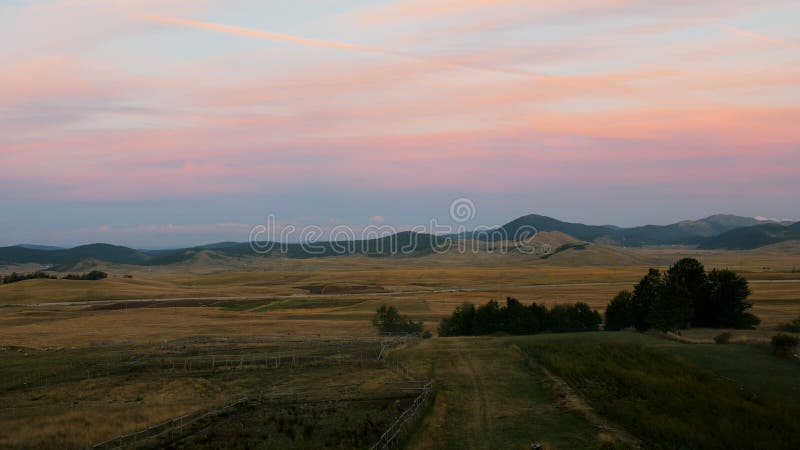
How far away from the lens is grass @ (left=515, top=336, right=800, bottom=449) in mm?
25000

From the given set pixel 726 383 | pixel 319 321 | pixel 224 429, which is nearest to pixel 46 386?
pixel 224 429

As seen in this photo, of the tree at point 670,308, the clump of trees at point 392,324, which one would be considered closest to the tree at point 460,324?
the clump of trees at point 392,324

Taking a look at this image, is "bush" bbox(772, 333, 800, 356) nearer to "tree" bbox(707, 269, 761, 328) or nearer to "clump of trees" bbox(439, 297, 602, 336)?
"tree" bbox(707, 269, 761, 328)

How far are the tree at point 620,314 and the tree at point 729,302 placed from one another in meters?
8.17

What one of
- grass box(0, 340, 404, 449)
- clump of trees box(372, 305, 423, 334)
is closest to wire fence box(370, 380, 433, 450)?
grass box(0, 340, 404, 449)

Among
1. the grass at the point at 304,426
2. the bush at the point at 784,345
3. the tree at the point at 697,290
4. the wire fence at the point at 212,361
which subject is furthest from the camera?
the tree at the point at 697,290

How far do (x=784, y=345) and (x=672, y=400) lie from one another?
17.0m

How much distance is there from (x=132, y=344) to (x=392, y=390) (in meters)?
37.5

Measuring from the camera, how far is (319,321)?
89.2 meters

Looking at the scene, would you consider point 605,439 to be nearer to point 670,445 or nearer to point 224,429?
point 670,445

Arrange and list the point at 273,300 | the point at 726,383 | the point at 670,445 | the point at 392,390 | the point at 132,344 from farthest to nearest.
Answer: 1. the point at 273,300
2. the point at 132,344
3. the point at 392,390
4. the point at 726,383
5. the point at 670,445

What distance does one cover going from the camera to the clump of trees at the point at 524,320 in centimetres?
7131

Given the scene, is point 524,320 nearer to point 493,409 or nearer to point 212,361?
point 212,361

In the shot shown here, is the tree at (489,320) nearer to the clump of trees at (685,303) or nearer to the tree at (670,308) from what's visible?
the clump of trees at (685,303)
